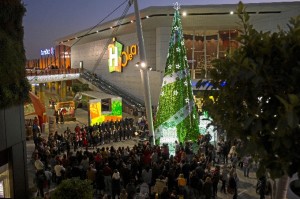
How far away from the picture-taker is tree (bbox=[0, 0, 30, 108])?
684 centimetres

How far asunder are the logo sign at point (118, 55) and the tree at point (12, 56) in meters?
26.7

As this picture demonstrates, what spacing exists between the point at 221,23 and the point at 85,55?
20.5 metres

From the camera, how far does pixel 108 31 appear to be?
37.4m

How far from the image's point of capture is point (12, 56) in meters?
7.04

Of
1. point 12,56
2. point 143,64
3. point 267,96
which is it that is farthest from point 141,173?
point 267,96

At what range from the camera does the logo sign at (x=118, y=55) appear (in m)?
35.0

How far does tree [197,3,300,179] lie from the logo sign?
3062cm

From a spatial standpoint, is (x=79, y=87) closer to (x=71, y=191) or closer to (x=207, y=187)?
(x=207, y=187)

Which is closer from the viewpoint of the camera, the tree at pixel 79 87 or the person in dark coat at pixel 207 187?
the person in dark coat at pixel 207 187

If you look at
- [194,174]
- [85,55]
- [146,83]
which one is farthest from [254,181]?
[85,55]

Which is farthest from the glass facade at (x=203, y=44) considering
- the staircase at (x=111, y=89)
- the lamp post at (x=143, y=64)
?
the lamp post at (x=143, y=64)

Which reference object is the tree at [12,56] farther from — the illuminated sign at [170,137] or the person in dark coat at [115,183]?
the illuminated sign at [170,137]

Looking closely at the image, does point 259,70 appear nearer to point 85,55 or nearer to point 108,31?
point 108,31

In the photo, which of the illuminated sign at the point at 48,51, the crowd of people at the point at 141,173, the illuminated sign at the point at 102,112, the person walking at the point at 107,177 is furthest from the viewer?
the illuminated sign at the point at 48,51
